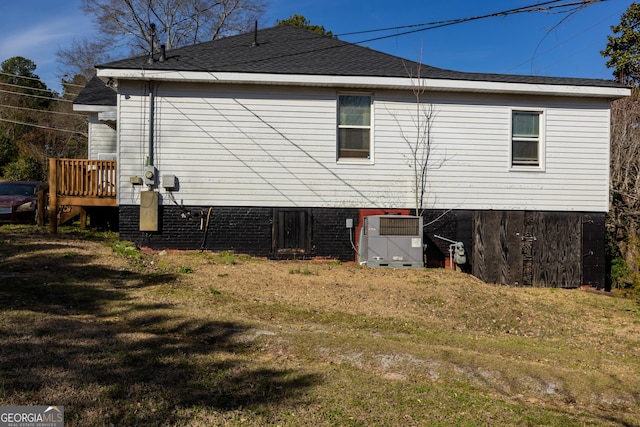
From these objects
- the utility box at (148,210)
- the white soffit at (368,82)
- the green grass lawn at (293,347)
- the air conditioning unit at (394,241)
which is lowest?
the green grass lawn at (293,347)

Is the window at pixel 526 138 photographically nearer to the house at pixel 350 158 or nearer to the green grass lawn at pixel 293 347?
the house at pixel 350 158

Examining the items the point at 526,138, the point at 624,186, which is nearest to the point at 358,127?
the point at 526,138

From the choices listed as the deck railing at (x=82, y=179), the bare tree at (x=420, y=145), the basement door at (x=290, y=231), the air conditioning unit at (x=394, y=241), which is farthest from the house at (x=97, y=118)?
the air conditioning unit at (x=394, y=241)

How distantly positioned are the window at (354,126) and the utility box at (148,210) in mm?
4216

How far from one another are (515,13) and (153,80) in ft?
24.0

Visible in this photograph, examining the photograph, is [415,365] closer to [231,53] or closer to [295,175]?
[295,175]

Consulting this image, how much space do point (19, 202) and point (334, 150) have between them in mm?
9488

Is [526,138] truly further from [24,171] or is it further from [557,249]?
[24,171]

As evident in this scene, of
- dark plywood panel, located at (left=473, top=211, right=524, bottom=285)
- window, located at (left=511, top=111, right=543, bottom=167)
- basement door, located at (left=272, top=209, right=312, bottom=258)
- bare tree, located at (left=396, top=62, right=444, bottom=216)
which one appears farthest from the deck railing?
window, located at (left=511, top=111, right=543, bottom=167)

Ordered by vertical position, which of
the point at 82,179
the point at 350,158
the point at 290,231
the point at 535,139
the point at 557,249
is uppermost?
the point at 535,139

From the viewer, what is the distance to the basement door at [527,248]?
1198 cm

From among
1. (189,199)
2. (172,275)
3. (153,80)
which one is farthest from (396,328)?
(153,80)

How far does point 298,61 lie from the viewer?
1198cm

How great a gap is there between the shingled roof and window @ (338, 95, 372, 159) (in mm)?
691
